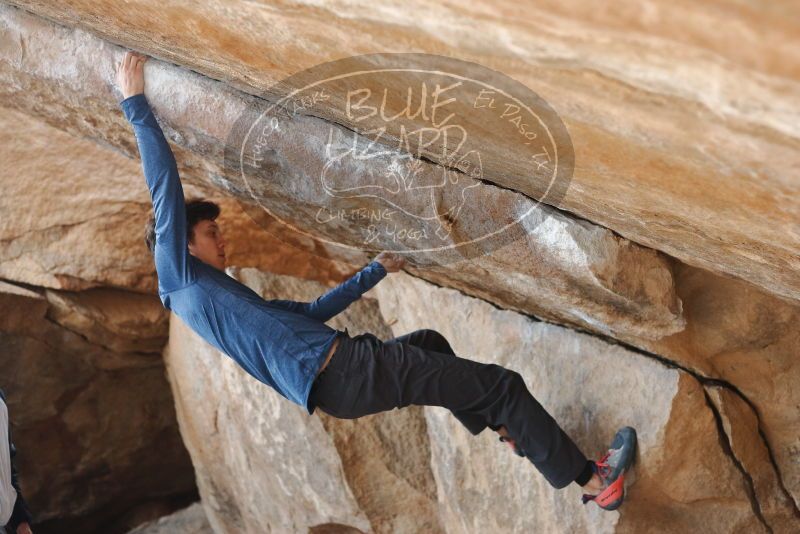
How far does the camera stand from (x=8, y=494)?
10.9 ft

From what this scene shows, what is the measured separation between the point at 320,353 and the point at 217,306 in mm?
303

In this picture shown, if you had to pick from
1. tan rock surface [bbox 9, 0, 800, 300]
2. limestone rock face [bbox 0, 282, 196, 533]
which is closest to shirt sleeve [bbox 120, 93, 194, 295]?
tan rock surface [bbox 9, 0, 800, 300]

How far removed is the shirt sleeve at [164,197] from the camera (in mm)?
2512

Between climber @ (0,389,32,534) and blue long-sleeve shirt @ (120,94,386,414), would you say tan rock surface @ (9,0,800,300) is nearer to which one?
blue long-sleeve shirt @ (120,94,386,414)

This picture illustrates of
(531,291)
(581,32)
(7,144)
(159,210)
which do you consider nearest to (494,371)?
(531,291)

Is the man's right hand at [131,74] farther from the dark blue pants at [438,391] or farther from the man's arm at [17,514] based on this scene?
the man's arm at [17,514]

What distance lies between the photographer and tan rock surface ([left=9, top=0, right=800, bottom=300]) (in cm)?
121

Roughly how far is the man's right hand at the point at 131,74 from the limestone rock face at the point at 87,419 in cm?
177

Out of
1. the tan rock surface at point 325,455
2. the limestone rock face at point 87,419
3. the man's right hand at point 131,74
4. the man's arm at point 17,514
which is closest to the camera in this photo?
the man's right hand at point 131,74

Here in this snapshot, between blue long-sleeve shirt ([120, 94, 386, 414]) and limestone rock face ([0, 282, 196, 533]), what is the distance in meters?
1.80

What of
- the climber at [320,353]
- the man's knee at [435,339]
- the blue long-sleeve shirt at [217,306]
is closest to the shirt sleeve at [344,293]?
the climber at [320,353]

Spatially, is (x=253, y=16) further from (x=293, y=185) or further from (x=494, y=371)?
(x=494, y=371)

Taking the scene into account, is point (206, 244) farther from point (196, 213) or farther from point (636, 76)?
point (636, 76)

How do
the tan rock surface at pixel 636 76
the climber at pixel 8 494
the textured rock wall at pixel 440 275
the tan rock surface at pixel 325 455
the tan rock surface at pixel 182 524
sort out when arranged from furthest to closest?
the tan rock surface at pixel 182 524, the tan rock surface at pixel 325 455, the climber at pixel 8 494, the textured rock wall at pixel 440 275, the tan rock surface at pixel 636 76
